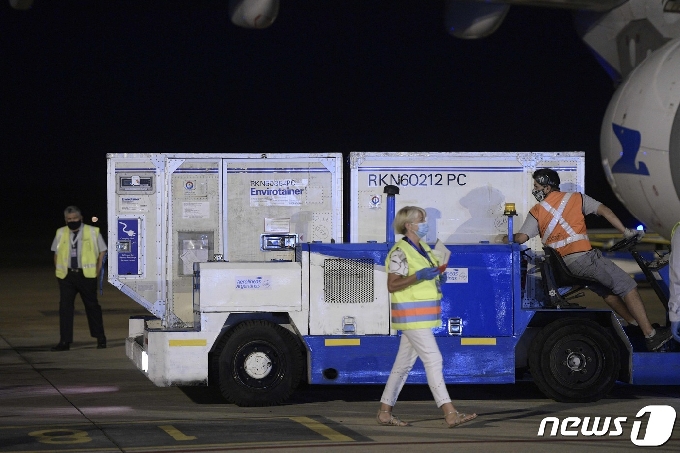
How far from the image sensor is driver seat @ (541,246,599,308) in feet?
29.8

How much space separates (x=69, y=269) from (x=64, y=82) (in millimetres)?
48042

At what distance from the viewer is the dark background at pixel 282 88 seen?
50.9 metres

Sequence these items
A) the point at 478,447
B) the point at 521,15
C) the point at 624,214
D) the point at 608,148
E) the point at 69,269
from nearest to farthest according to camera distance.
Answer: the point at 478,447 < the point at 608,148 < the point at 69,269 < the point at 624,214 < the point at 521,15

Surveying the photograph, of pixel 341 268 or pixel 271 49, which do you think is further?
pixel 271 49

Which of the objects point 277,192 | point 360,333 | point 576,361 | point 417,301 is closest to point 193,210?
point 277,192

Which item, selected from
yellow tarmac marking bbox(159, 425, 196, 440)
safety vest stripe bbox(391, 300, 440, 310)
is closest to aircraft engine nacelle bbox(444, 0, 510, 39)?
safety vest stripe bbox(391, 300, 440, 310)

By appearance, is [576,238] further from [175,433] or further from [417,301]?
[175,433]

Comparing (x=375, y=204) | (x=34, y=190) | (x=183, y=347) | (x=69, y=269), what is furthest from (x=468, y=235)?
(x=34, y=190)

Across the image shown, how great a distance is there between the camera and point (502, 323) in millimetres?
9039

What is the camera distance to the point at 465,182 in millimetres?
9914

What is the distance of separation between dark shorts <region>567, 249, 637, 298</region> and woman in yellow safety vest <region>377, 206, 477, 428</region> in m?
1.70

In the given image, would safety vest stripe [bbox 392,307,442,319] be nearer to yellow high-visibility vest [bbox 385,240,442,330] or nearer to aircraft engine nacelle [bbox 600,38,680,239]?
yellow high-visibility vest [bbox 385,240,442,330]

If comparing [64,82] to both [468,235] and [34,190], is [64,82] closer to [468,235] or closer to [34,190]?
[34,190]

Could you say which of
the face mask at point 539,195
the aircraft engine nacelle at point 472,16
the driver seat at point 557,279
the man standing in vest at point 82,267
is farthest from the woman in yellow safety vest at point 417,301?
the aircraft engine nacelle at point 472,16
